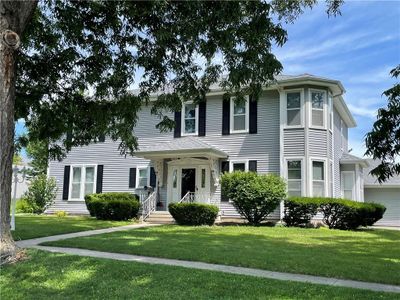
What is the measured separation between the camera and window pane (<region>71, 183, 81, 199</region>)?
24234mm

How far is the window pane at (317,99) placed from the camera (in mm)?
19438

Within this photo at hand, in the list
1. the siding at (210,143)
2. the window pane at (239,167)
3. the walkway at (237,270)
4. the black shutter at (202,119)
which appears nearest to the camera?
the walkway at (237,270)

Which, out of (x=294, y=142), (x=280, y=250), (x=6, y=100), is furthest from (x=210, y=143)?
(x=6, y=100)

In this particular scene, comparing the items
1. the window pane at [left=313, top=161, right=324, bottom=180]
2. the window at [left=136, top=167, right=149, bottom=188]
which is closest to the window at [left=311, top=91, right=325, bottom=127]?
the window pane at [left=313, top=161, right=324, bottom=180]

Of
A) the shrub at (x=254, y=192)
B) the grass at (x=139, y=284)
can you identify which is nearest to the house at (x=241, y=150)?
the shrub at (x=254, y=192)

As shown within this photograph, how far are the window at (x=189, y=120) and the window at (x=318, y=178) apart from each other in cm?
625

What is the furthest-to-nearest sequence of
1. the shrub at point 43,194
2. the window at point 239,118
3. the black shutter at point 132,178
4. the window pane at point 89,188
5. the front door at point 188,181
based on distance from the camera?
1. the shrub at point 43,194
2. the window pane at point 89,188
3. the black shutter at point 132,178
4. the front door at point 188,181
5. the window at point 239,118

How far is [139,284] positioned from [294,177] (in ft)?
44.7

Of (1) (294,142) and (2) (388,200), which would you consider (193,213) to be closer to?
(1) (294,142)

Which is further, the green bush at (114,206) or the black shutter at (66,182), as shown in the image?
the black shutter at (66,182)

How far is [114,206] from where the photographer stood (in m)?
19.7

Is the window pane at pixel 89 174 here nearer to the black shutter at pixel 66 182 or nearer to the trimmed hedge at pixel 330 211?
the black shutter at pixel 66 182

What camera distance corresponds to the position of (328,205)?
57.5 ft

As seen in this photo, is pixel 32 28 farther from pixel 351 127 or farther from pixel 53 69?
pixel 351 127
